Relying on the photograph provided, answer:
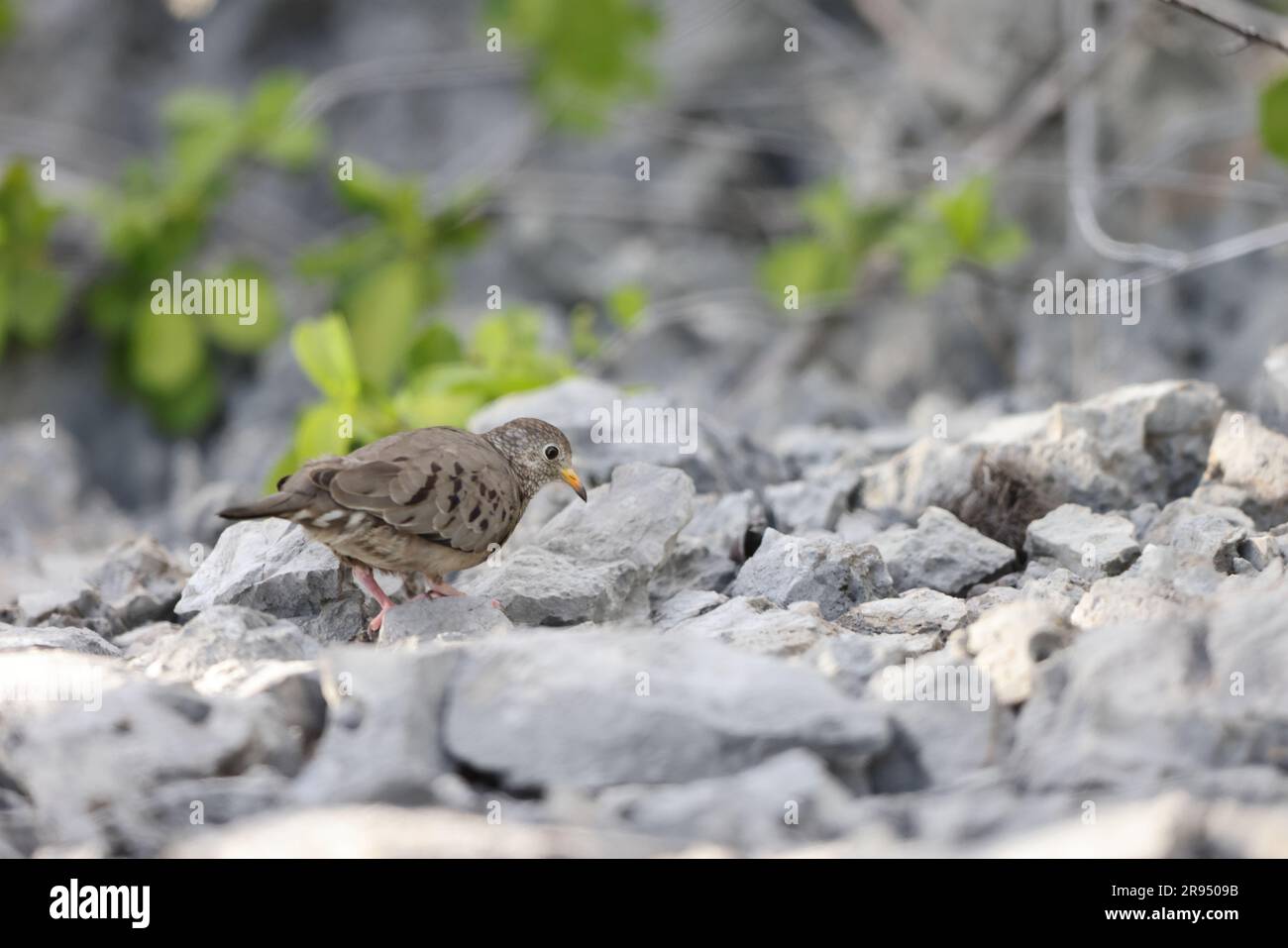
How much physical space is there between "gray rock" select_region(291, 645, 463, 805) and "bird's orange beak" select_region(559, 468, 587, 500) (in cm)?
168

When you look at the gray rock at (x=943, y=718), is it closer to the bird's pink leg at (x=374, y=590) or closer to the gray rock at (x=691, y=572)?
the gray rock at (x=691, y=572)

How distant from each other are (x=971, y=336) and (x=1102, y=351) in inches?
53.7

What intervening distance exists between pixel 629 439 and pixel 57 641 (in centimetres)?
245

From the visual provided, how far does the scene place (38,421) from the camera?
10.9 metres

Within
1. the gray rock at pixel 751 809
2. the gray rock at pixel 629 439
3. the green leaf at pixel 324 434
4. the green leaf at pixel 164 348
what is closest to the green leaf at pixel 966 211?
the gray rock at pixel 629 439

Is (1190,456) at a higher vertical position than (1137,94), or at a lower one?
lower

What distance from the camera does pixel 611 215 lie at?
11.9 metres

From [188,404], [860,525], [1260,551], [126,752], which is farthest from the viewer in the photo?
[188,404]

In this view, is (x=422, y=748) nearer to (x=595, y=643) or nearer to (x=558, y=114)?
(x=595, y=643)

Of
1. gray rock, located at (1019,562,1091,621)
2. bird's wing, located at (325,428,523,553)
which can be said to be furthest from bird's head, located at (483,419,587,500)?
gray rock, located at (1019,562,1091,621)
